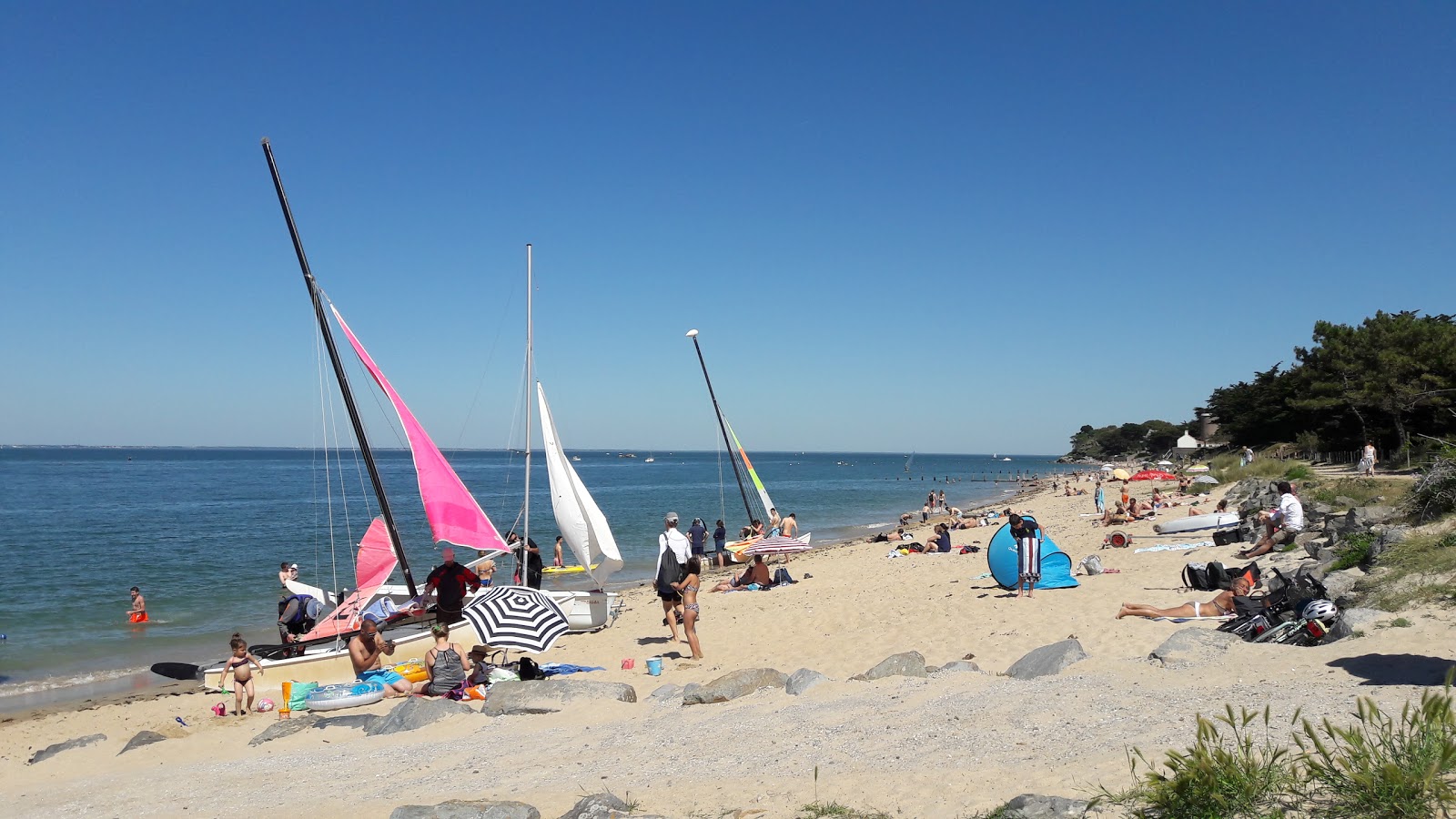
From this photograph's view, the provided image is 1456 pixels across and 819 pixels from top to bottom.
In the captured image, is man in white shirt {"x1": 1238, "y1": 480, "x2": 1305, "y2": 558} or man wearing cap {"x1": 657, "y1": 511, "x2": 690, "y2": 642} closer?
man wearing cap {"x1": 657, "y1": 511, "x2": 690, "y2": 642}

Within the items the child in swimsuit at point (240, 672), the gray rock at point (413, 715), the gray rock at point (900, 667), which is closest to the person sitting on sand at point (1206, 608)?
the gray rock at point (900, 667)

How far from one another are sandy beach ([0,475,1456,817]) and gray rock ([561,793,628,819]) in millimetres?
182

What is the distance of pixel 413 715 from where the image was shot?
866 centimetres

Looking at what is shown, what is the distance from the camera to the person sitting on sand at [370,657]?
10.7m

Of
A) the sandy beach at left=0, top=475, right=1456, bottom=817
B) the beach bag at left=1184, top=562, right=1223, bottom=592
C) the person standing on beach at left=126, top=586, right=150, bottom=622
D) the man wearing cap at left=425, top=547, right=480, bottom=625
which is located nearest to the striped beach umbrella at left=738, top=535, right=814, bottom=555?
the sandy beach at left=0, top=475, right=1456, bottom=817

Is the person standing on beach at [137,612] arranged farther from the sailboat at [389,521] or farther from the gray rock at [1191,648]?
the gray rock at [1191,648]

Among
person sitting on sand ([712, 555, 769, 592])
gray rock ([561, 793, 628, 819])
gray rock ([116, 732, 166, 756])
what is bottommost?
gray rock ([116, 732, 166, 756])

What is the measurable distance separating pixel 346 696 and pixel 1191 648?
922cm

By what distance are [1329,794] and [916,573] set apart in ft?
49.5

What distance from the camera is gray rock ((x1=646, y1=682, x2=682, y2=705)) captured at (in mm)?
8609

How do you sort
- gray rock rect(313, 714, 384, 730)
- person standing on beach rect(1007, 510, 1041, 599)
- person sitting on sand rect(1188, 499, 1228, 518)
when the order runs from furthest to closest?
1. person sitting on sand rect(1188, 499, 1228, 518)
2. person standing on beach rect(1007, 510, 1041, 599)
3. gray rock rect(313, 714, 384, 730)

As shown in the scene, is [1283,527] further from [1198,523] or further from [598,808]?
[598,808]

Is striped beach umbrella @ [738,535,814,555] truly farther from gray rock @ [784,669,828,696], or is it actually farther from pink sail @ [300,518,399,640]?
gray rock @ [784,669,828,696]

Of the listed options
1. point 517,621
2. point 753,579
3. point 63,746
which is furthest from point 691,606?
point 753,579
